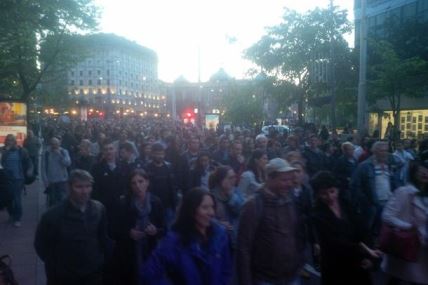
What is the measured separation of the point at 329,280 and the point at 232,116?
23345 millimetres

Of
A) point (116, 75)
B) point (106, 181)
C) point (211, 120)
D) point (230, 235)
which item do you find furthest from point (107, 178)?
point (116, 75)

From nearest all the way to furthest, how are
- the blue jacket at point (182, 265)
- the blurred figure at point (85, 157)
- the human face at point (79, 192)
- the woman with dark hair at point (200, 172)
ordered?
the blue jacket at point (182, 265) < the human face at point (79, 192) < the woman with dark hair at point (200, 172) < the blurred figure at point (85, 157)

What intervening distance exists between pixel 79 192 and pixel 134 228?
0.92m

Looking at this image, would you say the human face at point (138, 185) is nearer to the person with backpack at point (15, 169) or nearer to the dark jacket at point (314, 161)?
the person with backpack at point (15, 169)

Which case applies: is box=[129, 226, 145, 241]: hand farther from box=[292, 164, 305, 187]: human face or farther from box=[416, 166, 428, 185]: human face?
box=[416, 166, 428, 185]: human face

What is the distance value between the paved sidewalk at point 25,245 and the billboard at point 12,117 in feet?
14.6

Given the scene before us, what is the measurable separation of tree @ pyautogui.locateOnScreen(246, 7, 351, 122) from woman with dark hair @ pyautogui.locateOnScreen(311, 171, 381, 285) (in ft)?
79.2

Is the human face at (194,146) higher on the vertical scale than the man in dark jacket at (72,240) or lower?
higher

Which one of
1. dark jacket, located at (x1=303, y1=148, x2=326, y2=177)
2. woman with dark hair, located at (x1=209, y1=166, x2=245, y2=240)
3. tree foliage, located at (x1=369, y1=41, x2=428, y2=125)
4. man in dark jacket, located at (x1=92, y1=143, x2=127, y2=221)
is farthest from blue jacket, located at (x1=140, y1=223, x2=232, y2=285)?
tree foliage, located at (x1=369, y1=41, x2=428, y2=125)

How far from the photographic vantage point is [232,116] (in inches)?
1091

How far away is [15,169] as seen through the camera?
9844 millimetres

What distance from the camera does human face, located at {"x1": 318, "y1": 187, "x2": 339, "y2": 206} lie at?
4.53 m

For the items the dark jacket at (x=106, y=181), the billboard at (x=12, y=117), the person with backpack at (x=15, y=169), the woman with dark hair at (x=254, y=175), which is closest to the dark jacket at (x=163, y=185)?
the dark jacket at (x=106, y=181)

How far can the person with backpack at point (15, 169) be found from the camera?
9.73m
